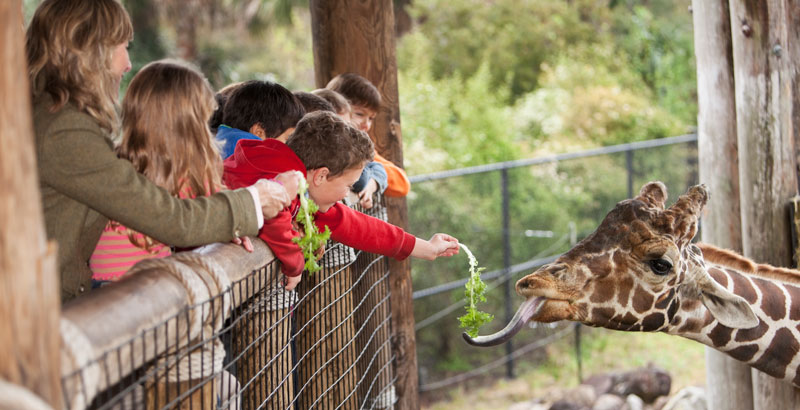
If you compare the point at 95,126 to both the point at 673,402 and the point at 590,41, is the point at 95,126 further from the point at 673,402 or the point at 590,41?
the point at 590,41

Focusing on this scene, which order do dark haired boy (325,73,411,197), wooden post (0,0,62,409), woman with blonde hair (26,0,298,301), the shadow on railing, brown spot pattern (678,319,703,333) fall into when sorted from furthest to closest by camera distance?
1. dark haired boy (325,73,411,197)
2. brown spot pattern (678,319,703,333)
3. woman with blonde hair (26,0,298,301)
4. the shadow on railing
5. wooden post (0,0,62,409)

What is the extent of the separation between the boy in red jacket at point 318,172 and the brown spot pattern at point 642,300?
955 mm

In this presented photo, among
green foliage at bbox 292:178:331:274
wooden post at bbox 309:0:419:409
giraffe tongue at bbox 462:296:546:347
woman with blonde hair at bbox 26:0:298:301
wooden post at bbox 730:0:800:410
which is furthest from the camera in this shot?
wooden post at bbox 730:0:800:410

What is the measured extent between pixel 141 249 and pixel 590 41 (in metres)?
15.7

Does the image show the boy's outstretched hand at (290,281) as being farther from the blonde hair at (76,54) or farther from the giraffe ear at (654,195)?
the giraffe ear at (654,195)

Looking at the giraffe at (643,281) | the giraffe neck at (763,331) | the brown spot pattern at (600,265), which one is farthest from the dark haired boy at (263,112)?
the giraffe neck at (763,331)

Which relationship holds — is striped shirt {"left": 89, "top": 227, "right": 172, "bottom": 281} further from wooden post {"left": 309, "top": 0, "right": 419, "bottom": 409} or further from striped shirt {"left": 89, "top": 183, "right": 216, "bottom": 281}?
wooden post {"left": 309, "top": 0, "right": 419, "bottom": 409}

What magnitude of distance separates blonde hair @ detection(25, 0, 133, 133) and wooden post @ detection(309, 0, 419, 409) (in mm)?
2136

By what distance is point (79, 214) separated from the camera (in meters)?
2.20

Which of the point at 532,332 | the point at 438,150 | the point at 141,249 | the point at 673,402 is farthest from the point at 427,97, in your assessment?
the point at 141,249

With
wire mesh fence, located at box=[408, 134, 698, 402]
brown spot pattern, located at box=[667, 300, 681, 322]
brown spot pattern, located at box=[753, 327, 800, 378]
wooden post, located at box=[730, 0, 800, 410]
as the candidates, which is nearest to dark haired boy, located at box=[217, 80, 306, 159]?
brown spot pattern, located at box=[667, 300, 681, 322]

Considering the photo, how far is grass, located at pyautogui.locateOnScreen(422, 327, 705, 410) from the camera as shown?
8.52 metres

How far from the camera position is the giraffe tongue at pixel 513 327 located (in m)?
2.83

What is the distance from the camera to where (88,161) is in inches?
80.7
